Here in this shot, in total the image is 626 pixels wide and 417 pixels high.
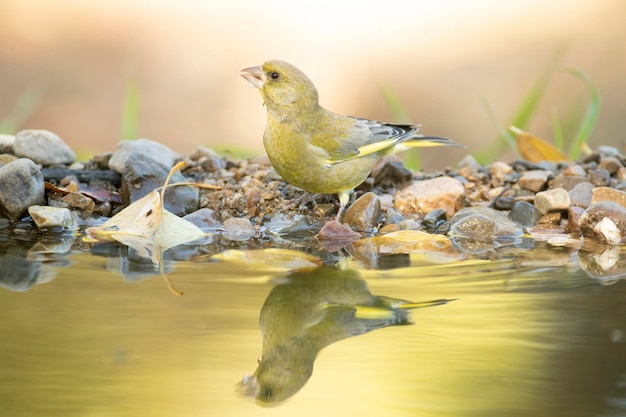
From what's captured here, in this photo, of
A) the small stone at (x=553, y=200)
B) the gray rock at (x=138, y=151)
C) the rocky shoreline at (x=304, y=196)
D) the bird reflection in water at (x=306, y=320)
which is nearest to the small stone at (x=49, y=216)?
the rocky shoreline at (x=304, y=196)

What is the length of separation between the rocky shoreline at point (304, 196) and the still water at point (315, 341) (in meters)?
1.02

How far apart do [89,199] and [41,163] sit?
59cm

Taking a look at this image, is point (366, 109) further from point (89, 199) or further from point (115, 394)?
point (115, 394)

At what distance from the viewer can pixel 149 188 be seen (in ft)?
14.5

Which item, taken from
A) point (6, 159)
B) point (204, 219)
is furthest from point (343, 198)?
point (6, 159)

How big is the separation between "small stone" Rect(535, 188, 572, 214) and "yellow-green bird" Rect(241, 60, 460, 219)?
0.80 m

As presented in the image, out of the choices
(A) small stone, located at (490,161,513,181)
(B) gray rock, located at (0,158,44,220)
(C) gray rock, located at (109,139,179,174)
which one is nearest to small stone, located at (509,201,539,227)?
(A) small stone, located at (490,161,513,181)

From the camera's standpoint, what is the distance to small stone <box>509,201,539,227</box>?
435 centimetres

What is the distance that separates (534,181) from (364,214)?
107 cm

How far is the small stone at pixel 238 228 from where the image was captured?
13.3ft

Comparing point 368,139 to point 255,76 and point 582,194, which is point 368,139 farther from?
point 582,194

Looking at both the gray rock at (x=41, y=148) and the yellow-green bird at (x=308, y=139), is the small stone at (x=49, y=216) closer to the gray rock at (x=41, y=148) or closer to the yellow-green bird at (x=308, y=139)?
the gray rock at (x=41, y=148)

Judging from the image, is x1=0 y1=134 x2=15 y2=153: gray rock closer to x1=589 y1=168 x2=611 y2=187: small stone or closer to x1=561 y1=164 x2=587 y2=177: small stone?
x1=561 y1=164 x2=587 y2=177: small stone

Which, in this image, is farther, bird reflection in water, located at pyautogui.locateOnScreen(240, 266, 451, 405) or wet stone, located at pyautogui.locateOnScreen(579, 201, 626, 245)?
wet stone, located at pyautogui.locateOnScreen(579, 201, 626, 245)
